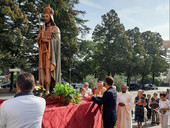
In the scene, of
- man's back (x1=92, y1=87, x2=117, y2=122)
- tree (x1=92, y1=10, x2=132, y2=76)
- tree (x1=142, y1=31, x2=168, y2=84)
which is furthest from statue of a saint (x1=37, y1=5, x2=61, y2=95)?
tree (x1=142, y1=31, x2=168, y2=84)

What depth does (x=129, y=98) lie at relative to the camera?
20.9 ft

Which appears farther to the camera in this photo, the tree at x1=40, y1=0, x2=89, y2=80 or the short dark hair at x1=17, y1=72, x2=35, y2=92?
the tree at x1=40, y1=0, x2=89, y2=80

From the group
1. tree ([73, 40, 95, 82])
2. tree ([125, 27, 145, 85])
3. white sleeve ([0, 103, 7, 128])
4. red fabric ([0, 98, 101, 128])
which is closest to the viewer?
white sleeve ([0, 103, 7, 128])

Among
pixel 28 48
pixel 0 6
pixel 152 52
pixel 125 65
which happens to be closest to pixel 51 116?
pixel 0 6

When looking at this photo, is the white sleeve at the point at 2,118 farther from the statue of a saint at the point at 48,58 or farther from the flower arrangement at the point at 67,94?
the statue of a saint at the point at 48,58

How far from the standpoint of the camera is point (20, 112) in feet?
6.63

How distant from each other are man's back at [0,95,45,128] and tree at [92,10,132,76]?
112 ft

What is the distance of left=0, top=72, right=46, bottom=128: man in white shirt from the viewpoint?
1.99 m

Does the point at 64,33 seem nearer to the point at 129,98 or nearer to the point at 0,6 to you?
the point at 0,6

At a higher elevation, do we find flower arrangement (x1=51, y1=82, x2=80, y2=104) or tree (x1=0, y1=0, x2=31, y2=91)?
tree (x1=0, y1=0, x2=31, y2=91)

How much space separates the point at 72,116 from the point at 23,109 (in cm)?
224

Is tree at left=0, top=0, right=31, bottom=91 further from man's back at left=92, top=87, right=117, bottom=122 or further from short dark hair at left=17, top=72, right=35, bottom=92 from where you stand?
short dark hair at left=17, top=72, right=35, bottom=92

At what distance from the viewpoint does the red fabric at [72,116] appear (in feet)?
12.1

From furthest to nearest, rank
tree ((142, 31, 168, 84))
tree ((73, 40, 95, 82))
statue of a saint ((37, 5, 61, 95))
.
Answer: tree ((142, 31, 168, 84)) < tree ((73, 40, 95, 82)) < statue of a saint ((37, 5, 61, 95))
